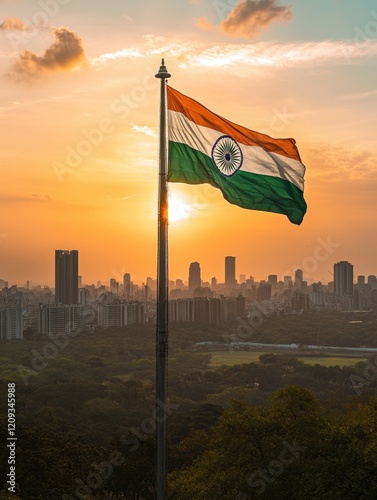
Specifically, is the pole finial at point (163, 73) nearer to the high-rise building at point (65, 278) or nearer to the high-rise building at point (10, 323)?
the high-rise building at point (10, 323)

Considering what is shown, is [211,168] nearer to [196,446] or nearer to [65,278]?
[196,446]

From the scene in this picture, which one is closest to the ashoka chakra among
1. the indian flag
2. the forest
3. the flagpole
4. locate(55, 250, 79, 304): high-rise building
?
the indian flag

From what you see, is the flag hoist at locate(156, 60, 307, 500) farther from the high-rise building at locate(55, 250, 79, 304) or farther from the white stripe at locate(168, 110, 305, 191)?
the high-rise building at locate(55, 250, 79, 304)

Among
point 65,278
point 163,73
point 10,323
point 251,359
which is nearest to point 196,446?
point 163,73

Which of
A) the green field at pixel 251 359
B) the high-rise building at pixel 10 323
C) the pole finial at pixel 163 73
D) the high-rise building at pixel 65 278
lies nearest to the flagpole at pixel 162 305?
the pole finial at pixel 163 73

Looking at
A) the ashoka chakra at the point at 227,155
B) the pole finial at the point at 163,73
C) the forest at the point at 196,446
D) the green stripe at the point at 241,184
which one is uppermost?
the pole finial at the point at 163,73

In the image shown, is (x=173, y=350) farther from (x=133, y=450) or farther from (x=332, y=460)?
(x=332, y=460)

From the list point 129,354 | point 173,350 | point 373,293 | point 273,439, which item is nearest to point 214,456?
point 273,439
